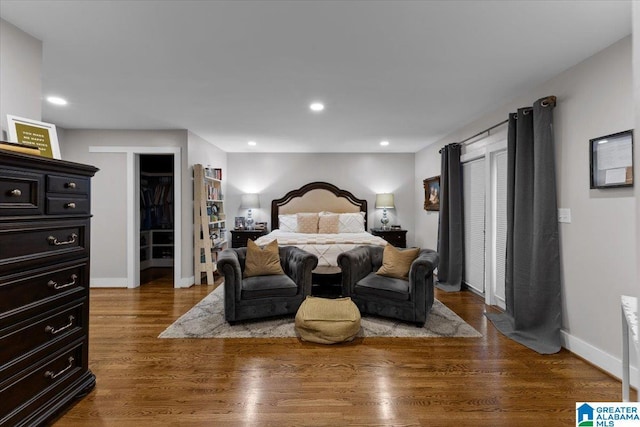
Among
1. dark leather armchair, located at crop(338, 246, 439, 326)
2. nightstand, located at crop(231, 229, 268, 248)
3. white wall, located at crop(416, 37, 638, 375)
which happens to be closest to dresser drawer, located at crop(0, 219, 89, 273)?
dark leather armchair, located at crop(338, 246, 439, 326)

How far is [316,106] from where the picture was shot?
143 inches

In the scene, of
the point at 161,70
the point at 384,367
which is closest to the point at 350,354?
the point at 384,367

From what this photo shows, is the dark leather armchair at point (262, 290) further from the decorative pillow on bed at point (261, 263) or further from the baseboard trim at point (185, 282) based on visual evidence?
the baseboard trim at point (185, 282)

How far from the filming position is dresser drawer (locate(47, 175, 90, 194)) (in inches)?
70.9

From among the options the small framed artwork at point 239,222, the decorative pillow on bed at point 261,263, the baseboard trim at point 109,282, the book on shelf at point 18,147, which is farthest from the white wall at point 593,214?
the baseboard trim at point 109,282

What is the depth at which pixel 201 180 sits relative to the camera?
494cm

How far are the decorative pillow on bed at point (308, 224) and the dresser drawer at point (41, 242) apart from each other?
13.2 ft

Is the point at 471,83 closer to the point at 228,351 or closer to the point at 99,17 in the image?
the point at 99,17

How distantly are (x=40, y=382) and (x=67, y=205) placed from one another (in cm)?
102

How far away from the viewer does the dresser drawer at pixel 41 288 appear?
5.11ft

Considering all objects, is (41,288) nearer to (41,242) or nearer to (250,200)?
(41,242)

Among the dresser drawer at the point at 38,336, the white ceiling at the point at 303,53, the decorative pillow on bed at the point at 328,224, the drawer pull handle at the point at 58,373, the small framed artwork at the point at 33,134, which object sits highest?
the white ceiling at the point at 303,53

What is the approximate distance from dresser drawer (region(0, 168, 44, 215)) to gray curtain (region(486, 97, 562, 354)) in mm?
3740

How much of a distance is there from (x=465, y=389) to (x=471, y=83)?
8.77ft
